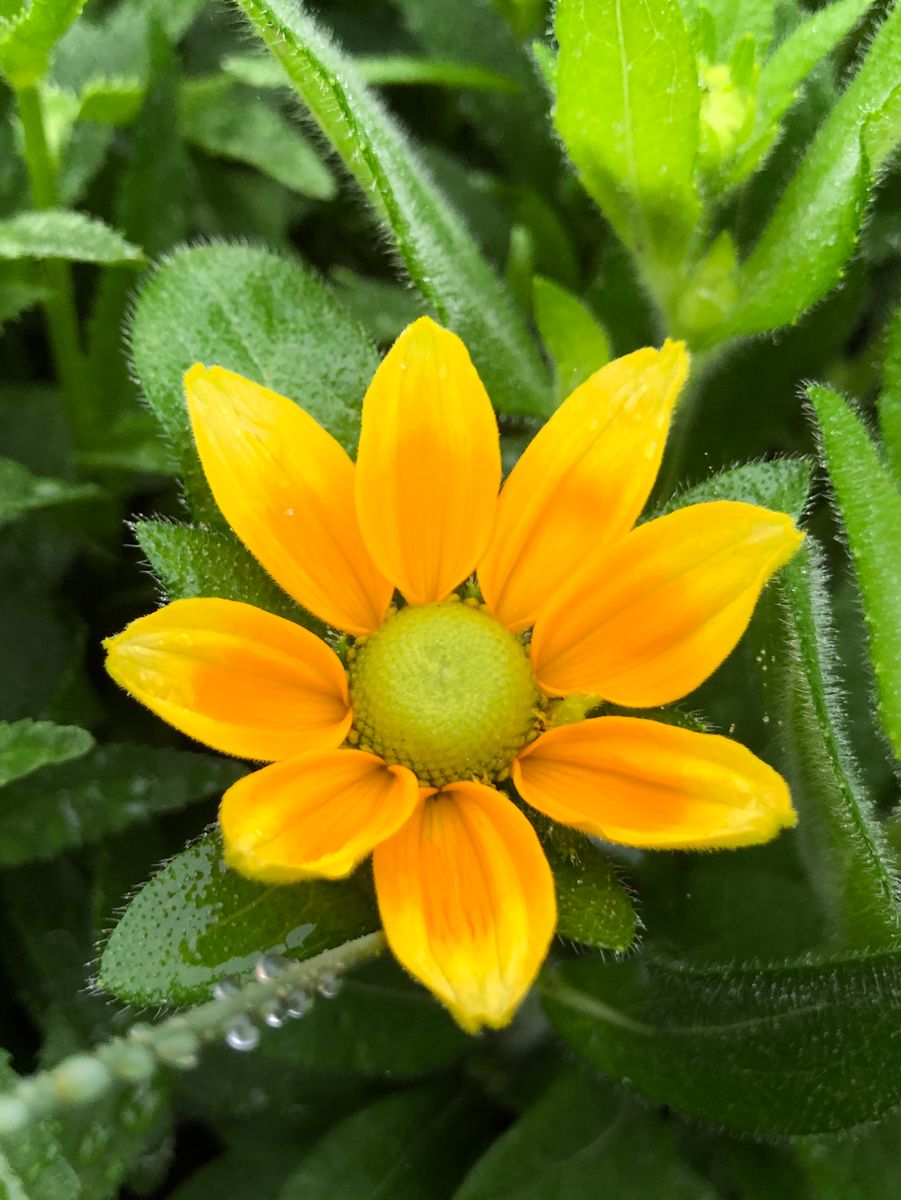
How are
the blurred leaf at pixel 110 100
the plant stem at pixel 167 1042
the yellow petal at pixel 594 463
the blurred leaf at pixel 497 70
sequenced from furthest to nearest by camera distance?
the blurred leaf at pixel 497 70
the blurred leaf at pixel 110 100
the yellow petal at pixel 594 463
the plant stem at pixel 167 1042

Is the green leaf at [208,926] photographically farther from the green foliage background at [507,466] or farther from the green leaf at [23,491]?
the green leaf at [23,491]

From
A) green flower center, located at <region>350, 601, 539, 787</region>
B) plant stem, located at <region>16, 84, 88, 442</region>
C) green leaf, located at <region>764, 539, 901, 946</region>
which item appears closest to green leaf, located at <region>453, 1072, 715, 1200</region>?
green leaf, located at <region>764, 539, 901, 946</region>

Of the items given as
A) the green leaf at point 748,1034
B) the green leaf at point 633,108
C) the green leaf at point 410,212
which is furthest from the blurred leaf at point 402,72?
the green leaf at point 748,1034

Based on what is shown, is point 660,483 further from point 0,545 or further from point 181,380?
point 0,545

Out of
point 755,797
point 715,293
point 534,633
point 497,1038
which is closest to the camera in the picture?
point 755,797

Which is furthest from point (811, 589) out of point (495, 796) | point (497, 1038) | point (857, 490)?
point (497, 1038)
